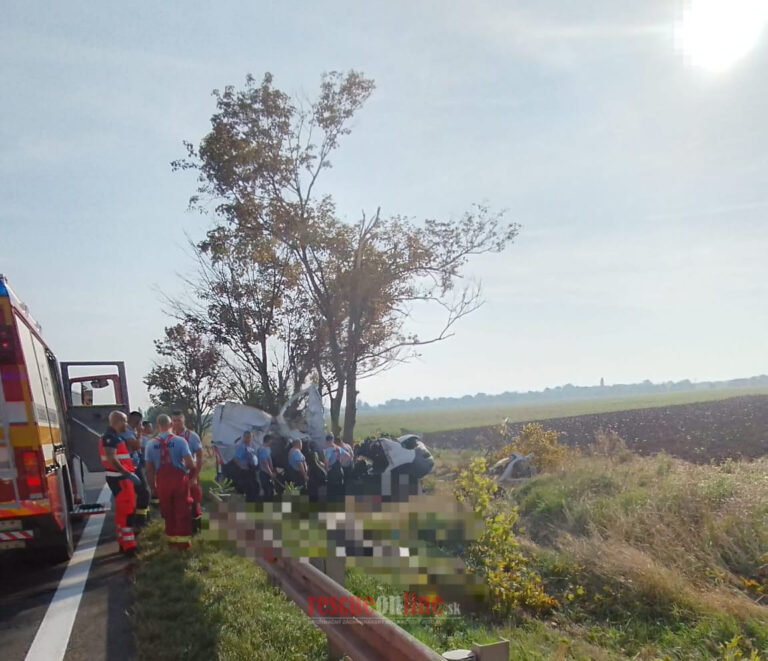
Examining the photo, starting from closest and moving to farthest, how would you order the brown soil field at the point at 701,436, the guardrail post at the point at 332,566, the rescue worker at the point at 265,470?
the guardrail post at the point at 332,566
the rescue worker at the point at 265,470
the brown soil field at the point at 701,436

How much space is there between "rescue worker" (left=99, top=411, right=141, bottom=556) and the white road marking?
0.50 metres

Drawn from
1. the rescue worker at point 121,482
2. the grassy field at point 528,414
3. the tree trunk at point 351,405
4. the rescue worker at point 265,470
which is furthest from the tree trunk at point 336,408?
the grassy field at point 528,414

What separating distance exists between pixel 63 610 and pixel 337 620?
3291 millimetres

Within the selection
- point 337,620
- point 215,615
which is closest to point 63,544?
point 215,615

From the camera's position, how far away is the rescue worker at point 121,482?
7949 millimetres

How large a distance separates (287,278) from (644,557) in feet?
44.7

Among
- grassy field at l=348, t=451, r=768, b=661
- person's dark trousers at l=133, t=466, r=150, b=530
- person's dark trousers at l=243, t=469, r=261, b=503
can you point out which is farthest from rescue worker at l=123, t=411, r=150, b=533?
grassy field at l=348, t=451, r=768, b=661

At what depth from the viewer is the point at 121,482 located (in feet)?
26.3

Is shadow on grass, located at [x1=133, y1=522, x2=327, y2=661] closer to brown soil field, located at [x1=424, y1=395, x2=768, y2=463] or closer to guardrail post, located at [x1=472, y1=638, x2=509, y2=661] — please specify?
guardrail post, located at [x1=472, y1=638, x2=509, y2=661]

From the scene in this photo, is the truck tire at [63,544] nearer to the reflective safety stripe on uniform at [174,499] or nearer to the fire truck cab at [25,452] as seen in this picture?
the fire truck cab at [25,452]

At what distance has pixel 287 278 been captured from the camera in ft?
61.9

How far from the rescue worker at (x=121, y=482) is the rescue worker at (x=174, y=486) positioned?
1.73 ft

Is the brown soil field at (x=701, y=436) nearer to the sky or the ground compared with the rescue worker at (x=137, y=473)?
nearer to the ground

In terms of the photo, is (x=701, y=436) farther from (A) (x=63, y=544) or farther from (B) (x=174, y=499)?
(A) (x=63, y=544)
